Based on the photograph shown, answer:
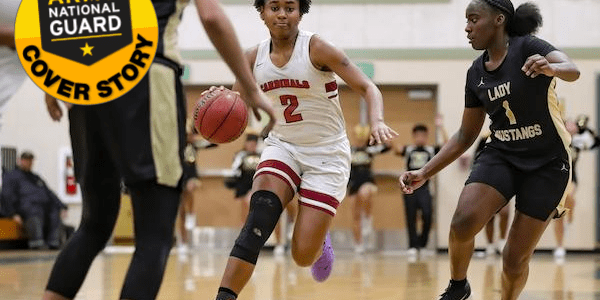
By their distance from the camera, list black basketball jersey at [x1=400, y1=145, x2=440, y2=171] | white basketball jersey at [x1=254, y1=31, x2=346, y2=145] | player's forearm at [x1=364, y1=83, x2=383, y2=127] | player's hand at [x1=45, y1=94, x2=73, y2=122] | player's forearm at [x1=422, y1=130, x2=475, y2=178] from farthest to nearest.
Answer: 1. black basketball jersey at [x1=400, y1=145, x2=440, y2=171]
2. player's forearm at [x1=422, y1=130, x2=475, y2=178]
3. white basketball jersey at [x1=254, y1=31, x2=346, y2=145]
4. player's forearm at [x1=364, y1=83, x2=383, y2=127]
5. player's hand at [x1=45, y1=94, x2=73, y2=122]

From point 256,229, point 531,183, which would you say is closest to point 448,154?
point 531,183

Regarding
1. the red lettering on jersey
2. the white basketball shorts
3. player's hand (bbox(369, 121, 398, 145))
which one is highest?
the red lettering on jersey

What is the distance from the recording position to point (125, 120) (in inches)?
115

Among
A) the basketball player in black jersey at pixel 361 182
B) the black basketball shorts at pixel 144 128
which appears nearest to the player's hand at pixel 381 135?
the black basketball shorts at pixel 144 128

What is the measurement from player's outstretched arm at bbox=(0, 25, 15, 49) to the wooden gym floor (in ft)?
14.5

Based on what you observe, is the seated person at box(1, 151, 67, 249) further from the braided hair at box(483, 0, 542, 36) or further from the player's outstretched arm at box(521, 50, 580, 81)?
the player's outstretched arm at box(521, 50, 580, 81)

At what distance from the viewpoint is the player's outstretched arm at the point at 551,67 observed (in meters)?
4.68

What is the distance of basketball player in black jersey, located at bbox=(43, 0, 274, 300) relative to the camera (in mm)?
2930

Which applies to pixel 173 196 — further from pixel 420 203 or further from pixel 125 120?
pixel 420 203

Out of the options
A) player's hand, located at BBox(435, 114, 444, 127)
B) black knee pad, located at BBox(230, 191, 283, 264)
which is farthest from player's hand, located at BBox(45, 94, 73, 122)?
player's hand, located at BBox(435, 114, 444, 127)

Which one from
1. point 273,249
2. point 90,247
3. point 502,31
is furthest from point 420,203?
point 90,247

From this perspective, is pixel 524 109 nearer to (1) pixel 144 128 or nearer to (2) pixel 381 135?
(2) pixel 381 135

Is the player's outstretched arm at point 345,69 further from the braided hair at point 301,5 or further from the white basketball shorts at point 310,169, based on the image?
the white basketball shorts at point 310,169

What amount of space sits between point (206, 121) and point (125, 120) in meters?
1.57
